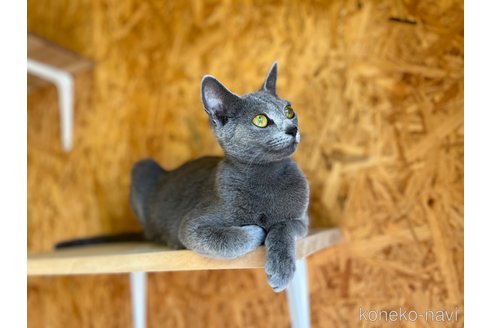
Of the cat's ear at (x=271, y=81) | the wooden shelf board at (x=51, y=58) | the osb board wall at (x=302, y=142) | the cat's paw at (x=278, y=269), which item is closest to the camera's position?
the cat's paw at (x=278, y=269)

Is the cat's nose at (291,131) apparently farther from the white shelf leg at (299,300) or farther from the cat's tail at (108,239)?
the cat's tail at (108,239)

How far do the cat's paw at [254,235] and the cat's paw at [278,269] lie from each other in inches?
2.0

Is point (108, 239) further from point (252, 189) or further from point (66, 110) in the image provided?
point (252, 189)

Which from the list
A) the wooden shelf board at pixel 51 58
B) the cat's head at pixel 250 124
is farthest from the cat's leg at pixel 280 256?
the wooden shelf board at pixel 51 58

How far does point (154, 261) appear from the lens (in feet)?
2.97

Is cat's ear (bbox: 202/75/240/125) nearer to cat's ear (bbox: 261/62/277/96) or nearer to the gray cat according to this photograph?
the gray cat

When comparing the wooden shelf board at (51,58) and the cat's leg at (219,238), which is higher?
the wooden shelf board at (51,58)

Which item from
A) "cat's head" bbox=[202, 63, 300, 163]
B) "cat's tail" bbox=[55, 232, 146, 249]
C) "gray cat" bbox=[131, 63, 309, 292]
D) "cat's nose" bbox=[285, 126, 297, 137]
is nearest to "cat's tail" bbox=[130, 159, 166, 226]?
"cat's tail" bbox=[55, 232, 146, 249]

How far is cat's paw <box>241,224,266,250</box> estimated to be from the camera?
0.83 m

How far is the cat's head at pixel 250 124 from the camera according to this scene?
2.83 feet

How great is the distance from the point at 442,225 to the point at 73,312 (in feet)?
3.75

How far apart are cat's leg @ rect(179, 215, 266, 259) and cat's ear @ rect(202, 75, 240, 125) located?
192 mm

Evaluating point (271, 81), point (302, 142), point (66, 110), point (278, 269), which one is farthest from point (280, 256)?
point (66, 110)

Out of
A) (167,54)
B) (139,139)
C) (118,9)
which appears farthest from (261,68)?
(118,9)
